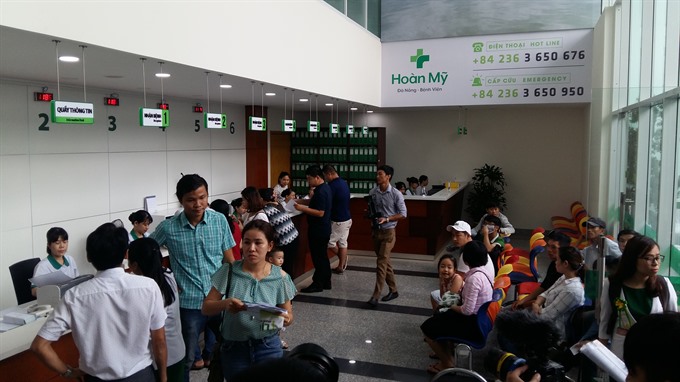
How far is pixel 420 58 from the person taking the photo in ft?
35.7

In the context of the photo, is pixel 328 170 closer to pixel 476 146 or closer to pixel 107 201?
pixel 107 201

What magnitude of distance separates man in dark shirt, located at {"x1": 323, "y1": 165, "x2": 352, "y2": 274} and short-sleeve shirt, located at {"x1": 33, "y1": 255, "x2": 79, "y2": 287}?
11.0ft

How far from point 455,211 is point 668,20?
23.3ft

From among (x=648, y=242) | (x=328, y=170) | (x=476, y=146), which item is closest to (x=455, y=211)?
(x=476, y=146)

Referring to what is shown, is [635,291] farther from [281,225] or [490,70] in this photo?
[490,70]

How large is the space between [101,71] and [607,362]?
17.5 feet

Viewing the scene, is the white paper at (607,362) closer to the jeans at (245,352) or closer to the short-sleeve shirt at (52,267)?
the jeans at (245,352)

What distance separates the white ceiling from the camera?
13.6ft

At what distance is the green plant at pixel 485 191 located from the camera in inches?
476

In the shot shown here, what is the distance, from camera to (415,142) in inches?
517

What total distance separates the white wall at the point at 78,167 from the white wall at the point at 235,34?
2.57 metres

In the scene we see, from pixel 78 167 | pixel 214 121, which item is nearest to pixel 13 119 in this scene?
pixel 78 167

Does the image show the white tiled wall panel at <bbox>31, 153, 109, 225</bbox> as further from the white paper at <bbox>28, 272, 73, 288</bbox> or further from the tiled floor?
the white paper at <bbox>28, 272, 73, 288</bbox>

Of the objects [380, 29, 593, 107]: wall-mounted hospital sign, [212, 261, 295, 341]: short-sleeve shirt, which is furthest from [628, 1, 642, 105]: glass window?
[212, 261, 295, 341]: short-sleeve shirt
